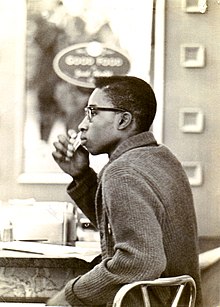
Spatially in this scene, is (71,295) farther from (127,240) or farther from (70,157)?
(70,157)

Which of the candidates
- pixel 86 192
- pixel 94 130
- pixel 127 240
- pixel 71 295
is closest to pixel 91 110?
pixel 94 130

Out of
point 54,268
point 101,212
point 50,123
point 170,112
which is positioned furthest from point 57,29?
point 54,268

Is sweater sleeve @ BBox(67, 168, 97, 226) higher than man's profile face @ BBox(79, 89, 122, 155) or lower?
lower

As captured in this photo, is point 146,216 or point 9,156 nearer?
point 146,216

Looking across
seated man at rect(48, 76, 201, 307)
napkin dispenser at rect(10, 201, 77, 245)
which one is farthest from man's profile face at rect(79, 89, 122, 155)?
napkin dispenser at rect(10, 201, 77, 245)

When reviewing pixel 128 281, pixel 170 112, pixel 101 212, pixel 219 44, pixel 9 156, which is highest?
pixel 219 44

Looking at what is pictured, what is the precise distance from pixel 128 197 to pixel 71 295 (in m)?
0.25

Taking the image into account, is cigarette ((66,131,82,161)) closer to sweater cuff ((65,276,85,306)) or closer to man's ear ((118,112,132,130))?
man's ear ((118,112,132,130))

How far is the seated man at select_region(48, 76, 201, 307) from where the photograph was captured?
1.34 m

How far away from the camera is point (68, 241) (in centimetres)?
143

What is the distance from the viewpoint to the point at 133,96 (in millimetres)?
1401

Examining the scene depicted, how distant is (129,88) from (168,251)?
1.20 ft

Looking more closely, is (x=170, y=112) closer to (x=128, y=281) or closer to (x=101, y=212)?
(x=101, y=212)

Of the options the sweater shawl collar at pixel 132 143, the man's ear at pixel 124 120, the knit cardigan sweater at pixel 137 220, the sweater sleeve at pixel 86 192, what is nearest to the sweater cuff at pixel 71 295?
the knit cardigan sweater at pixel 137 220
